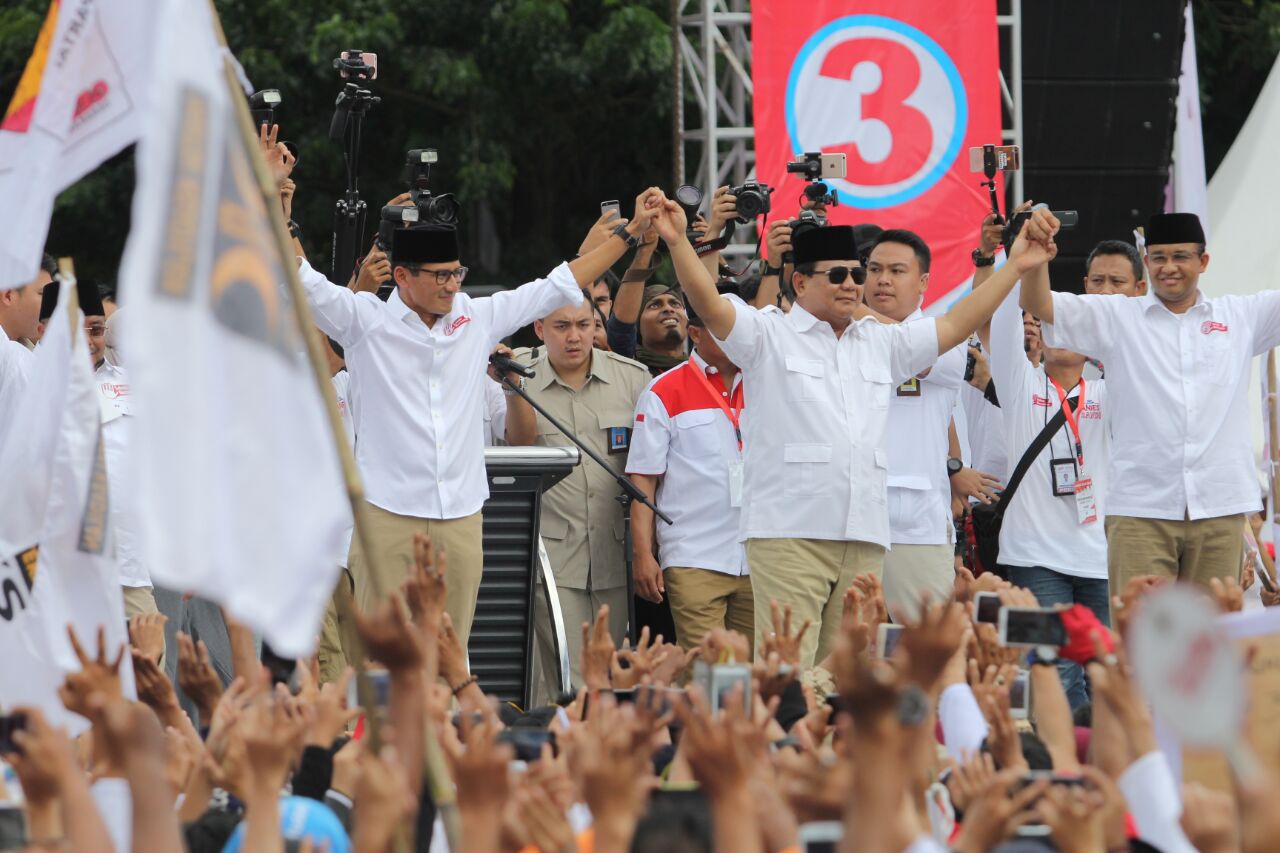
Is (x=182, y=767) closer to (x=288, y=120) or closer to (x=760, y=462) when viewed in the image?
(x=760, y=462)

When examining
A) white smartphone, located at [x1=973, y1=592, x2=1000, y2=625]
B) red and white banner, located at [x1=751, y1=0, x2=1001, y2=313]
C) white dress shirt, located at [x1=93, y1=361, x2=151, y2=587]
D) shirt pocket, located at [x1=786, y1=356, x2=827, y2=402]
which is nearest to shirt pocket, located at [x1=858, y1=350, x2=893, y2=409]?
shirt pocket, located at [x1=786, y1=356, x2=827, y2=402]

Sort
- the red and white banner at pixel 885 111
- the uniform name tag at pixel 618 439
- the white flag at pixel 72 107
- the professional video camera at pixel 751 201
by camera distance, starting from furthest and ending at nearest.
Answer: the red and white banner at pixel 885 111
the uniform name tag at pixel 618 439
the professional video camera at pixel 751 201
the white flag at pixel 72 107

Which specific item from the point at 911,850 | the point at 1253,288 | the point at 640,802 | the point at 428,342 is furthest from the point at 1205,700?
the point at 1253,288

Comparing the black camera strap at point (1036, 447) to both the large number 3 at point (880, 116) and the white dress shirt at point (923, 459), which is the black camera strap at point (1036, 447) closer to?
the white dress shirt at point (923, 459)

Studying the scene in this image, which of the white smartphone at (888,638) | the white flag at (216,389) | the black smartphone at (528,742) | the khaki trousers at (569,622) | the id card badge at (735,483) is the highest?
the white flag at (216,389)

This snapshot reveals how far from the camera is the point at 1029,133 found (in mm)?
11219

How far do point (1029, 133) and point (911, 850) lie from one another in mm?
8861

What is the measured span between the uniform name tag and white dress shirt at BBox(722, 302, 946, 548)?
130cm

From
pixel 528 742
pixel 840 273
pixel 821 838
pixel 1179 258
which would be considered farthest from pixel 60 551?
pixel 1179 258

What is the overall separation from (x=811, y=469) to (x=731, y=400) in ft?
4.04

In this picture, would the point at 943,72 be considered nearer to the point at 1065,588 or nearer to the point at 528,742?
the point at 1065,588

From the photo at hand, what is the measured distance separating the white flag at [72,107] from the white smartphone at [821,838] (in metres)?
2.08

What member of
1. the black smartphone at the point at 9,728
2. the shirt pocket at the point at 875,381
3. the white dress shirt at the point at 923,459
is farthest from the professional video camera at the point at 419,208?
the black smartphone at the point at 9,728

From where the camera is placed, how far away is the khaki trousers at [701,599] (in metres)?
7.36
